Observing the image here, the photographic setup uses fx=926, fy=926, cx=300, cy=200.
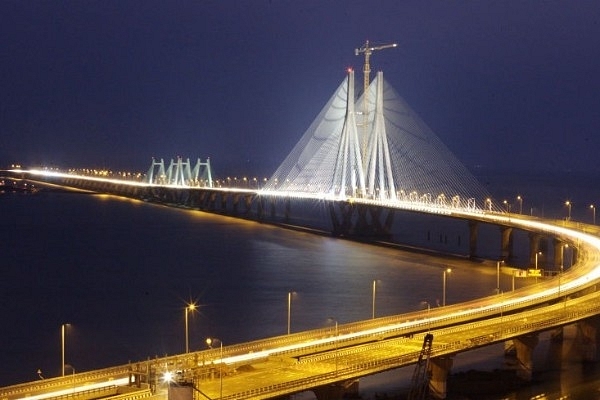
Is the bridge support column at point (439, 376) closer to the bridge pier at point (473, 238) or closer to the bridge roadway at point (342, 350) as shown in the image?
the bridge roadway at point (342, 350)

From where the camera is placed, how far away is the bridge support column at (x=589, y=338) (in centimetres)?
2073

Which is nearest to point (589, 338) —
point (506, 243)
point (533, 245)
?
point (533, 245)

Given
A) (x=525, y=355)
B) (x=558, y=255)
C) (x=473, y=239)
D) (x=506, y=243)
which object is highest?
(x=473, y=239)

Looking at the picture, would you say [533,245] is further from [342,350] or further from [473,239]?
[342,350]

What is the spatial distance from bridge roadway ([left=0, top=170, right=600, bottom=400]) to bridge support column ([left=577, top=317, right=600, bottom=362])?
28 cm

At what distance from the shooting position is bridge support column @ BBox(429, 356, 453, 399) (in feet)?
54.7

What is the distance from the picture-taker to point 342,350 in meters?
16.3

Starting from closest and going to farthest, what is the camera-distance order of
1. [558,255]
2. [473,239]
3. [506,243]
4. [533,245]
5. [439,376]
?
[439,376], [558,255], [533,245], [506,243], [473,239]

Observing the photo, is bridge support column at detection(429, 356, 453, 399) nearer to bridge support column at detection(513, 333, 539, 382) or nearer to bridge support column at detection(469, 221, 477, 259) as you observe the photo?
bridge support column at detection(513, 333, 539, 382)

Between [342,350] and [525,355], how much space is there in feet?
15.3

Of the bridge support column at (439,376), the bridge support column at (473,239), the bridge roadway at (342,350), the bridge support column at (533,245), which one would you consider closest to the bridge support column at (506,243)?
the bridge support column at (473,239)

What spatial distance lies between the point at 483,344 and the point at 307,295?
44.6 ft

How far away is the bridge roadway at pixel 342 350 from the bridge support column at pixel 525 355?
257mm

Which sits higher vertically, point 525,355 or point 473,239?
point 473,239
